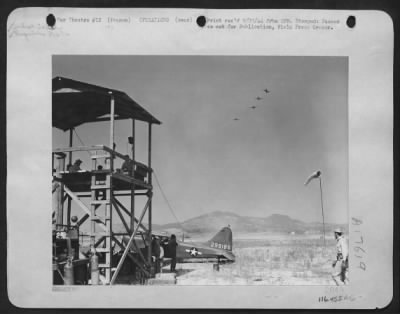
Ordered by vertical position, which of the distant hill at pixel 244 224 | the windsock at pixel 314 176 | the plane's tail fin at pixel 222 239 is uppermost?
the windsock at pixel 314 176

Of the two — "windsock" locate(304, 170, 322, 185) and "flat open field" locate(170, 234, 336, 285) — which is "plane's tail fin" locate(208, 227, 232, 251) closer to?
"flat open field" locate(170, 234, 336, 285)

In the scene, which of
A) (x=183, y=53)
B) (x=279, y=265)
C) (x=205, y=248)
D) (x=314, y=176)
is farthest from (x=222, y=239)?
(x=183, y=53)

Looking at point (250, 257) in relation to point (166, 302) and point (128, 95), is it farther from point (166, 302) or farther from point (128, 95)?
point (128, 95)

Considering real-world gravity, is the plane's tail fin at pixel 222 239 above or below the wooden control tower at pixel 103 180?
below

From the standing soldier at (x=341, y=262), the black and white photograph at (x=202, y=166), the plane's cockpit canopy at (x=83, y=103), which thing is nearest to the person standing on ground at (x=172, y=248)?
the black and white photograph at (x=202, y=166)

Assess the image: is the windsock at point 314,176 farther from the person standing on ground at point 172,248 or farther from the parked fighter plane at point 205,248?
the person standing on ground at point 172,248

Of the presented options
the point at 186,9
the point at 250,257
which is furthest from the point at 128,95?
the point at 250,257
